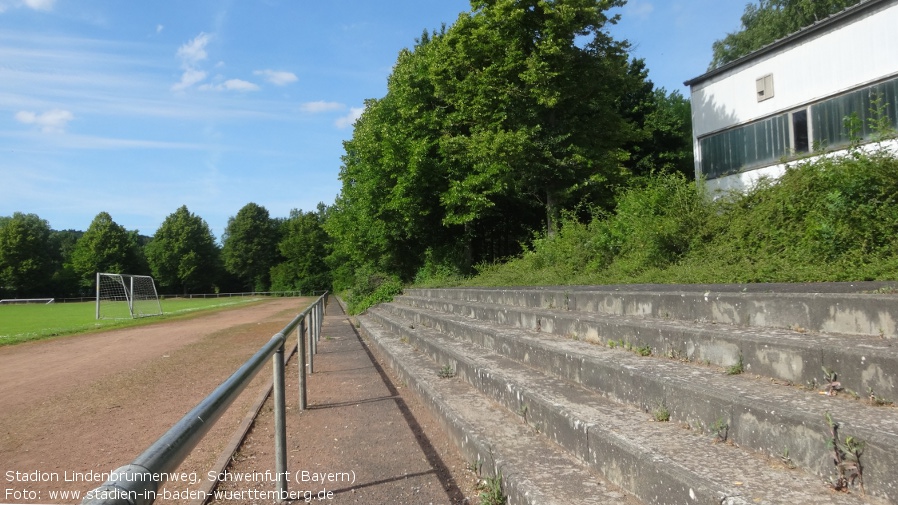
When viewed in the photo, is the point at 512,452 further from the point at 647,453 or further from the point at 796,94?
the point at 796,94

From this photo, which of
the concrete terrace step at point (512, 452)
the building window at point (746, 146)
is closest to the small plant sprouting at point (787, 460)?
the concrete terrace step at point (512, 452)

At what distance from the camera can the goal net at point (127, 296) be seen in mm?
36219

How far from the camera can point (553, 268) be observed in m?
10.8

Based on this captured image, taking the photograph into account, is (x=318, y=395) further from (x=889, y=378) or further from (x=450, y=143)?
(x=450, y=143)

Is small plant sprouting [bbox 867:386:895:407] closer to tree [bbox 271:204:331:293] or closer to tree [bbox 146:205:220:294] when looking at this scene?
tree [bbox 271:204:331:293]

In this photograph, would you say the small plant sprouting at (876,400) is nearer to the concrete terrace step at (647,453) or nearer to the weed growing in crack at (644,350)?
the concrete terrace step at (647,453)

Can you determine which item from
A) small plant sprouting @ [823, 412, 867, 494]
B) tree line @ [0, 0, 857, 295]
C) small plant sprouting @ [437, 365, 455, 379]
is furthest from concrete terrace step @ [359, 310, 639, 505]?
tree line @ [0, 0, 857, 295]

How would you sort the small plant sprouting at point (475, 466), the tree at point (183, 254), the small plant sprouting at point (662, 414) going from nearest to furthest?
the small plant sprouting at point (662, 414)
the small plant sprouting at point (475, 466)
the tree at point (183, 254)

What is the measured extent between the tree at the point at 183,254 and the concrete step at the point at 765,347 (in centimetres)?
9048

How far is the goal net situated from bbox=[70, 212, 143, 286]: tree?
40493 millimetres

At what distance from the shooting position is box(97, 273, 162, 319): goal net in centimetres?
3622

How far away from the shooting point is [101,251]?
269 feet

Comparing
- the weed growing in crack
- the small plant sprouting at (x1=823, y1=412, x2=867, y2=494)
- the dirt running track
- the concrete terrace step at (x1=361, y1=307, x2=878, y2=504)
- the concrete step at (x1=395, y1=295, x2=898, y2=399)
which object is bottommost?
the dirt running track

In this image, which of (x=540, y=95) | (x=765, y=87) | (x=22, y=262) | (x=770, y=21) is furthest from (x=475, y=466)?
(x=22, y=262)
